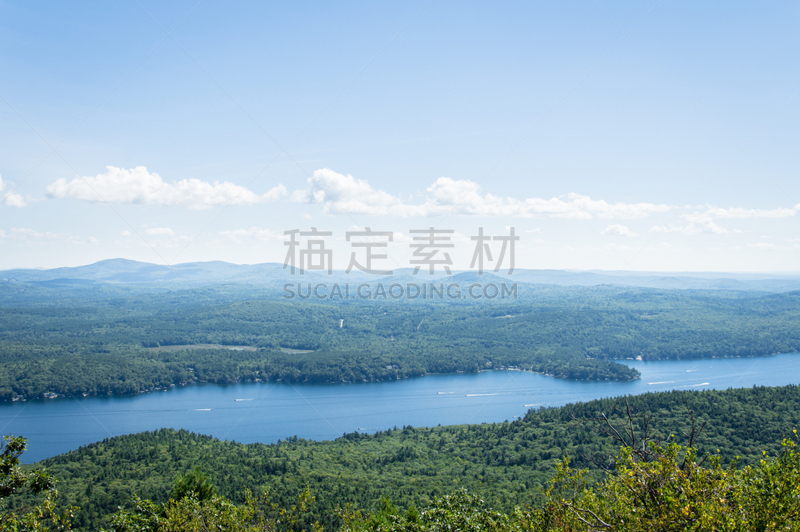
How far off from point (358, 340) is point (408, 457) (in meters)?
60.8

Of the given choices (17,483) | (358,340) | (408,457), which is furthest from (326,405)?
(17,483)

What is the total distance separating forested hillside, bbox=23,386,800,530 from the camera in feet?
87.2

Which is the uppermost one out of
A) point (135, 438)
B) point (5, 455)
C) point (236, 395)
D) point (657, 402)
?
point (5, 455)

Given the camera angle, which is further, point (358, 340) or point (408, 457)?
point (358, 340)

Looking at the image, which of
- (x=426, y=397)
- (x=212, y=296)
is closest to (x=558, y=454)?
(x=426, y=397)

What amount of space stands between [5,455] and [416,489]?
24.5 meters

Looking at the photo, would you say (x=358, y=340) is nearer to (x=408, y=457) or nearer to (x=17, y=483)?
(x=408, y=457)

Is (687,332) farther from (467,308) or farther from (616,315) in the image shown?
(467,308)

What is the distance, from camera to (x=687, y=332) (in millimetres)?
95312

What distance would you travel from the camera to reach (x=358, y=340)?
316 feet

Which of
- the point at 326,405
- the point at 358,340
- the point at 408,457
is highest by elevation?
the point at 408,457

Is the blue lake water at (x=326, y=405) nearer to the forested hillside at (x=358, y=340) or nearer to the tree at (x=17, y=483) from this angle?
the forested hillside at (x=358, y=340)

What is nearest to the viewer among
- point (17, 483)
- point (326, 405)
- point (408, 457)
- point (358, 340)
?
point (17, 483)

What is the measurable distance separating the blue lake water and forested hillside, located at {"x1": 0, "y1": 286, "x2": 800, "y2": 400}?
3740mm
